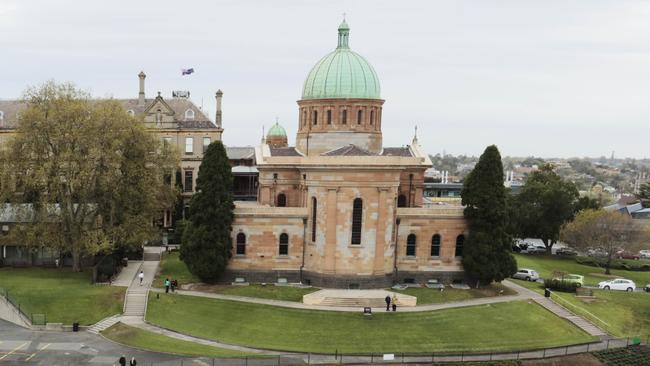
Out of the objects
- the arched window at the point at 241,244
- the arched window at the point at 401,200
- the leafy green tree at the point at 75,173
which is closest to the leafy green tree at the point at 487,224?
the arched window at the point at 401,200

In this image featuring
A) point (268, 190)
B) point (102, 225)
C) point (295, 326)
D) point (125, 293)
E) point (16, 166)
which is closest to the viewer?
point (295, 326)

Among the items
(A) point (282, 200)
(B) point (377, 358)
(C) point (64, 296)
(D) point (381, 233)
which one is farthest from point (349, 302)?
(C) point (64, 296)

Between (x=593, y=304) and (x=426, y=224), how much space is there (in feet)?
56.7

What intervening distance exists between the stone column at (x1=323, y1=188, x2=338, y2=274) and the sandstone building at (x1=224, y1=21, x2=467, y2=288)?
0.31 ft

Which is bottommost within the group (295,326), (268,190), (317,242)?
(295,326)

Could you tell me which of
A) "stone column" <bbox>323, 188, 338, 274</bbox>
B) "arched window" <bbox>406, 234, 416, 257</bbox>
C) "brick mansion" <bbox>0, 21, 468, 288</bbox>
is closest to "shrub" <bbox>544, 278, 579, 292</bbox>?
"brick mansion" <bbox>0, 21, 468, 288</bbox>

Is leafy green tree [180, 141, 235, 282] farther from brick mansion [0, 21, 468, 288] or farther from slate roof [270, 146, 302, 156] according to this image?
slate roof [270, 146, 302, 156]

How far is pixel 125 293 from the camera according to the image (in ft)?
161

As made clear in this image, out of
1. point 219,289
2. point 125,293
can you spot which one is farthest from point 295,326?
point 125,293

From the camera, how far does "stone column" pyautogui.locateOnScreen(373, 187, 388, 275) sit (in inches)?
2132

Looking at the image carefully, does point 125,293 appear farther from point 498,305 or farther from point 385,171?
point 498,305

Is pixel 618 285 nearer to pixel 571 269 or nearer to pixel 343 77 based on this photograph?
pixel 571 269

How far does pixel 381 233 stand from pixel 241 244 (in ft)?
45.1

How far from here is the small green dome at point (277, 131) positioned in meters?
91.4
